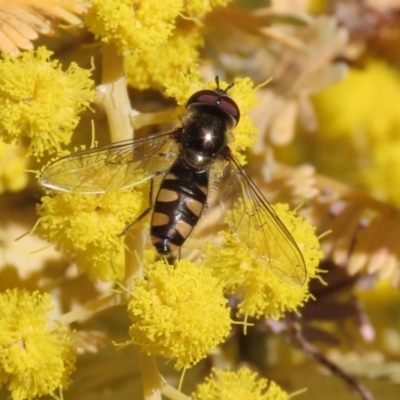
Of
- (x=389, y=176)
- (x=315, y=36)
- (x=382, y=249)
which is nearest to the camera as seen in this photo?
(x=382, y=249)

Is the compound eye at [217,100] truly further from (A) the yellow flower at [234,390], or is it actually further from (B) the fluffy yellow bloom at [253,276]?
(A) the yellow flower at [234,390]

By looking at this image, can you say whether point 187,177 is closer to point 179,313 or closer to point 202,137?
point 202,137

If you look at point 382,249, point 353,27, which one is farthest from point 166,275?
point 353,27

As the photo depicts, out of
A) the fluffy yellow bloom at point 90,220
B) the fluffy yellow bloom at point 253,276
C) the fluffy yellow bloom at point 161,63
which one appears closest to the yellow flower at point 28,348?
the fluffy yellow bloom at point 90,220

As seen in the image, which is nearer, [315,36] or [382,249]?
[382,249]

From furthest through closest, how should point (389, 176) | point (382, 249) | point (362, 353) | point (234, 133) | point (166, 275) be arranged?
point (389, 176) → point (362, 353) → point (382, 249) → point (234, 133) → point (166, 275)

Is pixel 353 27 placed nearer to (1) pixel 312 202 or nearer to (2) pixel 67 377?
(1) pixel 312 202
